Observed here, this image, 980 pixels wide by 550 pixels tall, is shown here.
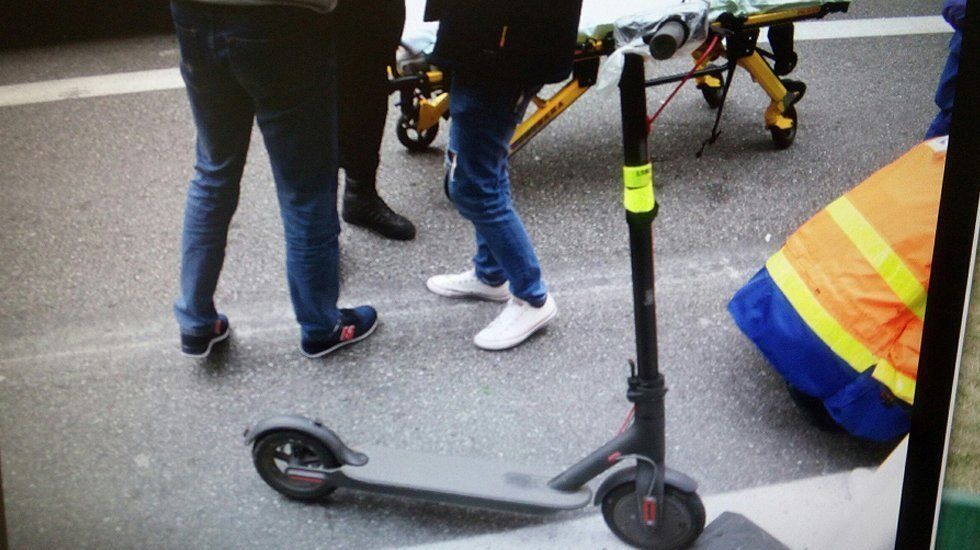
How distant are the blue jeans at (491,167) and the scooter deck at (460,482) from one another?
0.56 m

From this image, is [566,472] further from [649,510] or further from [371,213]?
[371,213]

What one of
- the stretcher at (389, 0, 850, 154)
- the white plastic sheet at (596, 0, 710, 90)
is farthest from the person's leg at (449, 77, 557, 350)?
the stretcher at (389, 0, 850, 154)

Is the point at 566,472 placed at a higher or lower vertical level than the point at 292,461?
higher

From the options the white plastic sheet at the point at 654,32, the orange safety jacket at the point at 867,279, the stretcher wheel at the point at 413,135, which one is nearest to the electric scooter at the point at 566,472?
the white plastic sheet at the point at 654,32

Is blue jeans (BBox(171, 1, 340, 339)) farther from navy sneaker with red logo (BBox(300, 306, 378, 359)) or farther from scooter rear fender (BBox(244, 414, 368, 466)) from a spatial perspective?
scooter rear fender (BBox(244, 414, 368, 466))

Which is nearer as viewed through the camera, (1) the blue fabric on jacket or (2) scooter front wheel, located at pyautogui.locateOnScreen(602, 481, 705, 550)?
(2) scooter front wheel, located at pyautogui.locateOnScreen(602, 481, 705, 550)

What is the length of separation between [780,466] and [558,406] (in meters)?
0.54

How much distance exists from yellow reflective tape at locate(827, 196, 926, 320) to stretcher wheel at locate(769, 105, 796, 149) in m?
1.19

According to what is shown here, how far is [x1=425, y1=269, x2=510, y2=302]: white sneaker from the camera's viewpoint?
8.52ft

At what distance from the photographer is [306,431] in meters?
1.88

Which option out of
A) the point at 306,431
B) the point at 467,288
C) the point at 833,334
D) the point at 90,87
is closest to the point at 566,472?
the point at 306,431

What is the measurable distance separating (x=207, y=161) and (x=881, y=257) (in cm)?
151

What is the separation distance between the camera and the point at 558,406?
2232 millimetres

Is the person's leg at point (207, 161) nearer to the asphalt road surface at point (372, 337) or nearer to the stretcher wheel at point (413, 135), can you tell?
the asphalt road surface at point (372, 337)
